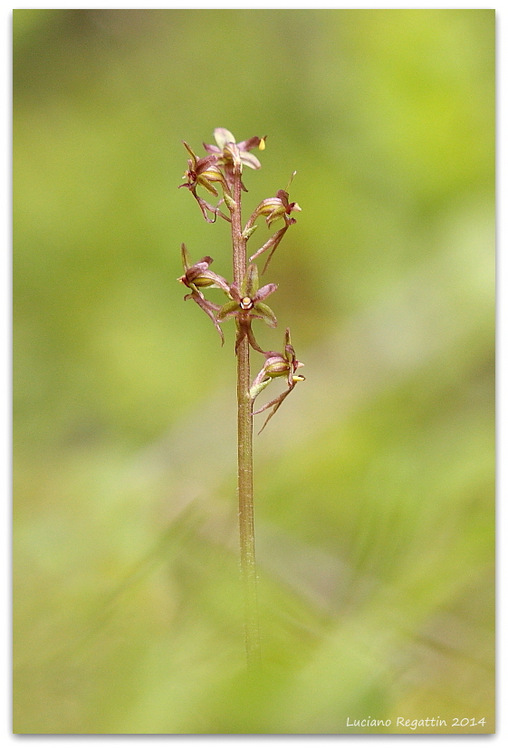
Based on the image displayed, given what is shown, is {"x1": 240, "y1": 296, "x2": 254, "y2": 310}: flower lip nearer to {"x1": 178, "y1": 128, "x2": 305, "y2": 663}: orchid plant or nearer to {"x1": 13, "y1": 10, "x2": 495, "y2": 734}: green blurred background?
{"x1": 178, "y1": 128, "x2": 305, "y2": 663}: orchid plant

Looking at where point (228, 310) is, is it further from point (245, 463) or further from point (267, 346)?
point (267, 346)

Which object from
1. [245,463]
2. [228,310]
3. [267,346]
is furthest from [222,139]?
[267,346]

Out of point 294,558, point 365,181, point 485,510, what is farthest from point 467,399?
point 365,181

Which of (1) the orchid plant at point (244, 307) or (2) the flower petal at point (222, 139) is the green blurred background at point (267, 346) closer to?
(1) the orchid plant at point (244, 307)

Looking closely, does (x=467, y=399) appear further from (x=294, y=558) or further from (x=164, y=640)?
(x=164, y=640)

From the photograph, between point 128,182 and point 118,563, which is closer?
point 118,563

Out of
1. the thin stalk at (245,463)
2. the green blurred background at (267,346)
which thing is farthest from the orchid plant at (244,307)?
the green blurred background at (267,346)
